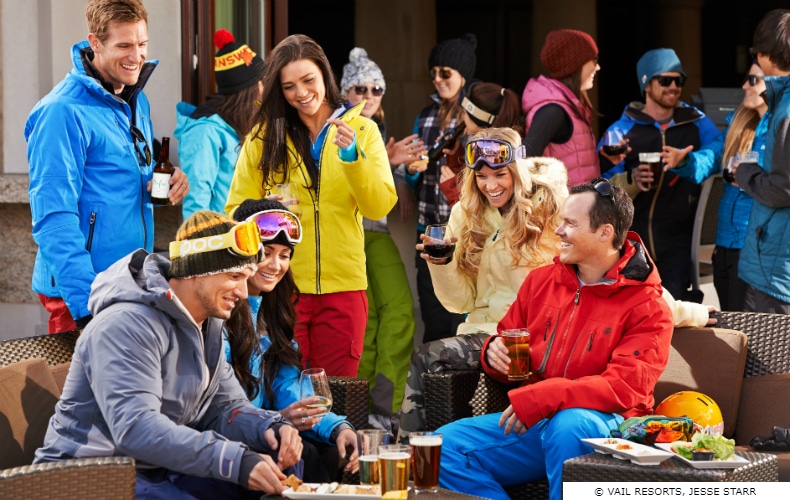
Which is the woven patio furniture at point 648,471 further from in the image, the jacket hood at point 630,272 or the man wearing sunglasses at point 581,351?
the jacket hood at point 630,272

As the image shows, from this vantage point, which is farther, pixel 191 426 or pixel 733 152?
pixel 733 152

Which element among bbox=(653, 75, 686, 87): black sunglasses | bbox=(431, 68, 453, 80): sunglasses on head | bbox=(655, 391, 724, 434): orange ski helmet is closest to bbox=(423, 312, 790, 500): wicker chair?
bbox=(655, 391, 724, 434): orange ski helmet

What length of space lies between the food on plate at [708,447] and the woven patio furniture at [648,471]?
0.04 m

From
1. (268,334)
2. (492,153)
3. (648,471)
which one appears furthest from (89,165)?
(648,471)

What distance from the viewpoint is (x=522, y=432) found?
4145 millimetres

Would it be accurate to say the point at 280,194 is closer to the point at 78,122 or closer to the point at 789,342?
the point at 78,122

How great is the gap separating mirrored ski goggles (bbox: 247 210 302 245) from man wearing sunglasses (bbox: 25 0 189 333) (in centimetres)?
85

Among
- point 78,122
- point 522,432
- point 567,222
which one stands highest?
point 78,122

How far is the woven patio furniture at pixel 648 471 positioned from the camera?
11.4ft

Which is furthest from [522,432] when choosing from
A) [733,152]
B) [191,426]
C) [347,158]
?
[733,152]

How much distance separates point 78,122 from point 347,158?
110cm

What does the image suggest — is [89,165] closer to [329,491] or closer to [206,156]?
[206,156]

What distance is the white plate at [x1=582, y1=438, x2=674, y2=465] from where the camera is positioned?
3551 millimetres

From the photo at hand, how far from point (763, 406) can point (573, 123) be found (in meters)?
2.35
